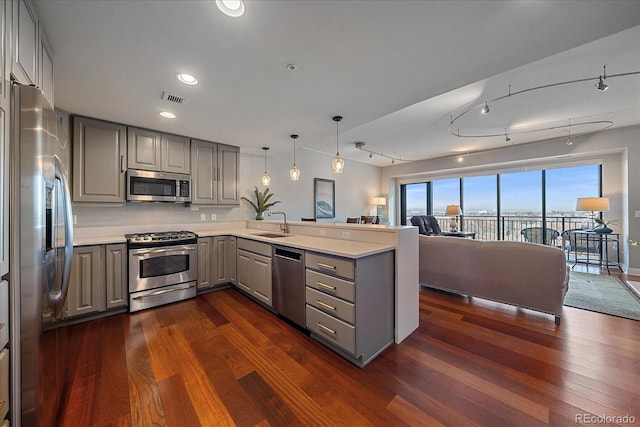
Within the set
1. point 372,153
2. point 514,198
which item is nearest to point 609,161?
point 514,198

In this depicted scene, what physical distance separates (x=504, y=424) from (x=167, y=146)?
4.49 metres

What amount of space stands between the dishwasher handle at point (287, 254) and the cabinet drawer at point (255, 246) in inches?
6.2

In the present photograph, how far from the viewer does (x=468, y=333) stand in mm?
2322

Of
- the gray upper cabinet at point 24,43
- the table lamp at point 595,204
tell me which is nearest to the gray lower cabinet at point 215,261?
the gray upper cabinet at point 24,43

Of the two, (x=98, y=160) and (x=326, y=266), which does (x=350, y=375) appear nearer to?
(x=326, y=266)

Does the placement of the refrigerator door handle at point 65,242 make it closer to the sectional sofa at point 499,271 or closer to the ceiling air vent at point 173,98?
the ceiling air vent at point 173,98

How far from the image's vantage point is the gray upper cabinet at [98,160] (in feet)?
9.30

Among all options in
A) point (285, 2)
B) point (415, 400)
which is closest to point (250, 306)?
point (415, 400)

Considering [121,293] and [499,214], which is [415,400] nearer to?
[121,293]

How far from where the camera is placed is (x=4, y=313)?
0.97 metres

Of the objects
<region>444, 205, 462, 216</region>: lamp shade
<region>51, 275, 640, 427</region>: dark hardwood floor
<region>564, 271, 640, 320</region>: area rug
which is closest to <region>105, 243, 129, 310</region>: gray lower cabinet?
<region>51, 275, 640, 427</region>: dark hardwood floor

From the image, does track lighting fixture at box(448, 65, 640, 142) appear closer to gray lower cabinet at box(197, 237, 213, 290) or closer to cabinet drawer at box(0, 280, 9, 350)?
gray lower cabinet at box(197, 237, 213, 290)

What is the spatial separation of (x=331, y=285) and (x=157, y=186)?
2950 mm

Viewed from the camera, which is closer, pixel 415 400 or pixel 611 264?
pixel 415 400
